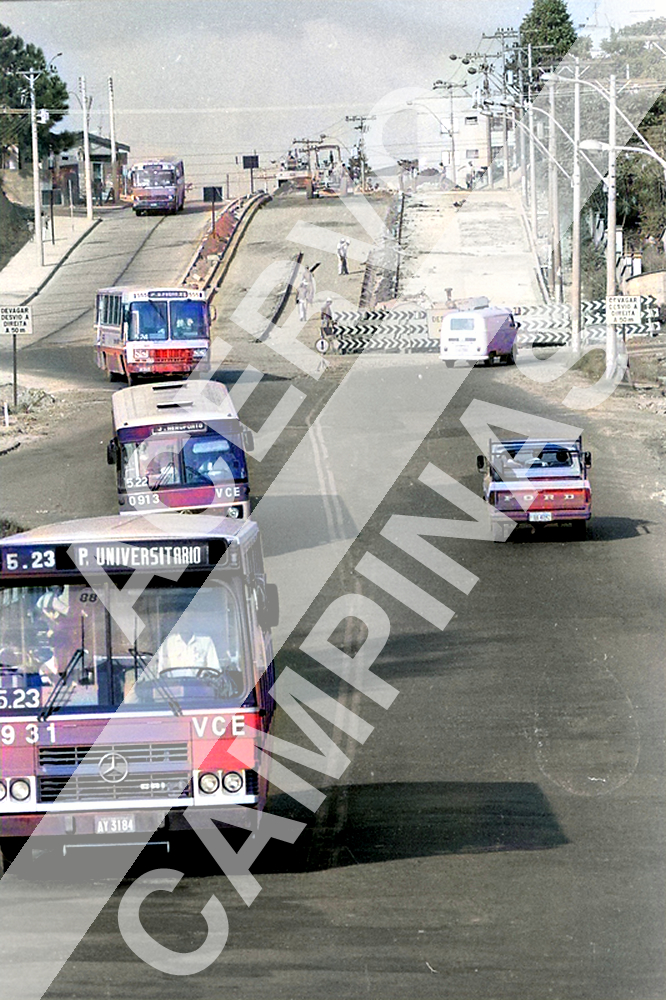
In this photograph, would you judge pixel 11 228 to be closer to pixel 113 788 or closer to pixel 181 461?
pixel 181 461

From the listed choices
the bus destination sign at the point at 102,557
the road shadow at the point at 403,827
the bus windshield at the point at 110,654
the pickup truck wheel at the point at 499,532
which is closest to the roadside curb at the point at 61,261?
the pickup truck wheel at the point at 499,532

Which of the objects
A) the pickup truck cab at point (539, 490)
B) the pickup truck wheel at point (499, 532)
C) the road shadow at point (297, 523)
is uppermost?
the pickup truck cab at point (539, 490)

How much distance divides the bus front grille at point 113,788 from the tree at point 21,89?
3444 inches

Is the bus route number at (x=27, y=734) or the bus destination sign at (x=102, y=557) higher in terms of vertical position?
the bus destination sign at (x=102, y=557)

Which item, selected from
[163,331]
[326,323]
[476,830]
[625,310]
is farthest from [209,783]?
[326,323]

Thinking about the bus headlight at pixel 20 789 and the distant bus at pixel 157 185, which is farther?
the distant bus at pixel 157 185

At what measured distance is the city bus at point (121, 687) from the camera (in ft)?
36.4

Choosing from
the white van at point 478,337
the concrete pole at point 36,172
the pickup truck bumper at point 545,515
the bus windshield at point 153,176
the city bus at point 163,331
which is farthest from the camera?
the bus windshield at point 153,176

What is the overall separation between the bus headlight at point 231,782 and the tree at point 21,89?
287 ft

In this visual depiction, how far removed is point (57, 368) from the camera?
176 feet

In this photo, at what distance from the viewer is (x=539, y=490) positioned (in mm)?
27453

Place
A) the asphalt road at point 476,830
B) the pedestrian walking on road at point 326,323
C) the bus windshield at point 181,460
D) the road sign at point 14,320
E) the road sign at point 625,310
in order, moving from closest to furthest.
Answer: the asphalt road at point 476,830, the bus windshield at point 181,460, the road sign at point 14,320, the road sign at point 625,310, the pedestrian walking on road at point 326,323

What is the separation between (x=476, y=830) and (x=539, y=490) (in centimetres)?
1499

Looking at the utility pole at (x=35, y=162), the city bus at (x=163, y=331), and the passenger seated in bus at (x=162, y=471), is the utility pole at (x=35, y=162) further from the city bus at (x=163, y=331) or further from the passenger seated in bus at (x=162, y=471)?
the passenger seated in bus at (x=162, y=471)
